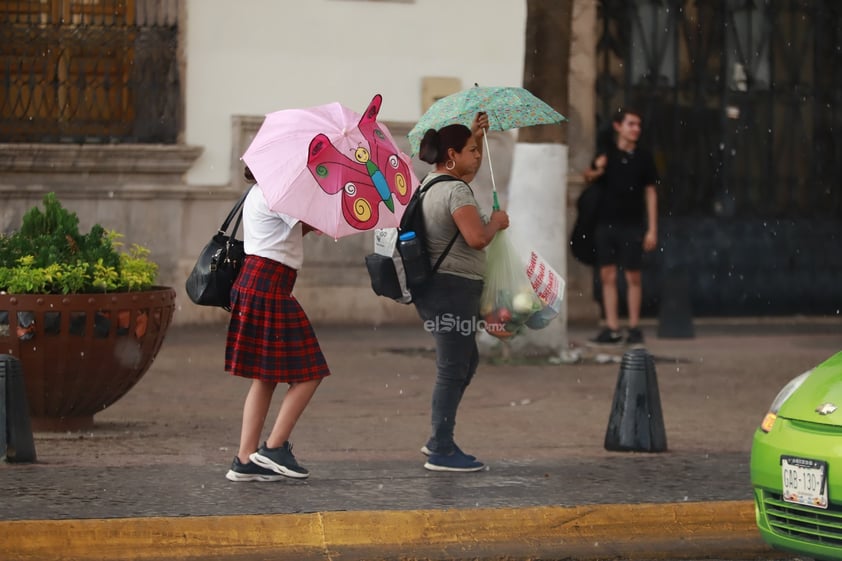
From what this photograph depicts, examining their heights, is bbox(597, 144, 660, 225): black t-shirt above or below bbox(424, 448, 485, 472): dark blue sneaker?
above

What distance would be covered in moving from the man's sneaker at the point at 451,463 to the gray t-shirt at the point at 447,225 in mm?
Answer: 894

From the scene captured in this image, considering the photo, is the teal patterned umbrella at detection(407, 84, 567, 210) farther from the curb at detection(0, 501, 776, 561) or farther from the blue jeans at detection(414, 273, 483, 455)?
the curb at detection(0, 501, 776, 561)

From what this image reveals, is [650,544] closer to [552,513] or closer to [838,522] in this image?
[552,513]

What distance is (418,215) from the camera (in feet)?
25.8

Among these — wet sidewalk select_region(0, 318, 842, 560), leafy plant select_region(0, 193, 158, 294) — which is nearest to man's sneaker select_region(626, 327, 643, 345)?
wet sidewalk select_region(0, 318, 842, 560)

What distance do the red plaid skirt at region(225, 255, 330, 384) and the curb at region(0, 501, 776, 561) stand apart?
96 cm

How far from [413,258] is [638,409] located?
1740 mm

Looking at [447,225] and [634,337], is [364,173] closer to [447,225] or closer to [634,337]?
[447,225]

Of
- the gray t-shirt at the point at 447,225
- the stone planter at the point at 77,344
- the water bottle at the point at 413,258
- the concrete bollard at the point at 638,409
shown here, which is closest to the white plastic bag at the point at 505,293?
the gray t-shirt at the point at 447,225

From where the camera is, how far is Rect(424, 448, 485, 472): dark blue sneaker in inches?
317

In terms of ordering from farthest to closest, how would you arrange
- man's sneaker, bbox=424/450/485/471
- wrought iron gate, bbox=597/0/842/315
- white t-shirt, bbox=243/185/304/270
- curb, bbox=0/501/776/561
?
wrought iron gate, bbox=597/0/842/315
man's sneaker, bbox=424/450/485/471
white t-shirt, bbox=243/185/304/270
curb, bbox=0/501/776/561

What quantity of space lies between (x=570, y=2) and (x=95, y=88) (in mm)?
4629

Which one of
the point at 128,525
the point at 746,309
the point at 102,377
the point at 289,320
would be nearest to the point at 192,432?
the point at 102,377

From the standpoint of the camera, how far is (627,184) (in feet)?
45.6
